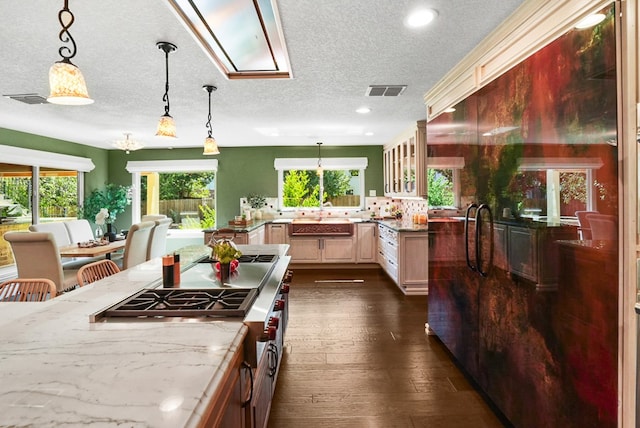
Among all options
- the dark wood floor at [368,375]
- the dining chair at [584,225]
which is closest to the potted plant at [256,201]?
the dark wood floor at [368,375]

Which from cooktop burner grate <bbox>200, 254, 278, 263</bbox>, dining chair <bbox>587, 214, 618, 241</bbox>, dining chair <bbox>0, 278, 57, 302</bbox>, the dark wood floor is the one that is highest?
dining chair <bbox>587, 214, 618, 241</bbox>

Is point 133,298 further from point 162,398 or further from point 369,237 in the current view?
point 369,237

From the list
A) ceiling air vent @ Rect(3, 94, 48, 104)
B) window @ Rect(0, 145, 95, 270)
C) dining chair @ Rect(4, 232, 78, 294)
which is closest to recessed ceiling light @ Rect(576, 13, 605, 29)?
dining chair @ Rect(4, 232, 78, 294)

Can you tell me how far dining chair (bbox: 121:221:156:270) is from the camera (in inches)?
164

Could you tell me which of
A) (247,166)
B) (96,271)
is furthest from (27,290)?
(247,166)

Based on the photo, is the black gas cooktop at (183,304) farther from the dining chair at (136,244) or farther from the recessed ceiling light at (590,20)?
the dining chair at (136,244)

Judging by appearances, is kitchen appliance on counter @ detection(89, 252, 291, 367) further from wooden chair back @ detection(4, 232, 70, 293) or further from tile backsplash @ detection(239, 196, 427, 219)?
tile backsplash @ detection(239, 196, 427, 219)

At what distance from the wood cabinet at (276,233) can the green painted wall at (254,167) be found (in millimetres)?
944

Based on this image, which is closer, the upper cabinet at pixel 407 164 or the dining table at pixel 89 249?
the dining table at pixel 89 249

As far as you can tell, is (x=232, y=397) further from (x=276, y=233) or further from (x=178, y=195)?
(x=178, y=195)

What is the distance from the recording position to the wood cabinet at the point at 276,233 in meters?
6.27

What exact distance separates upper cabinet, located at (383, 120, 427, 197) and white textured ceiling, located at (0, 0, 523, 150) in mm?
262

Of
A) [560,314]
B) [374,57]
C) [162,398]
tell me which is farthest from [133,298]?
[374,57]

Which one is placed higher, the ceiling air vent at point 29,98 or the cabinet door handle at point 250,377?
the ceiling air vent at point 29,98
